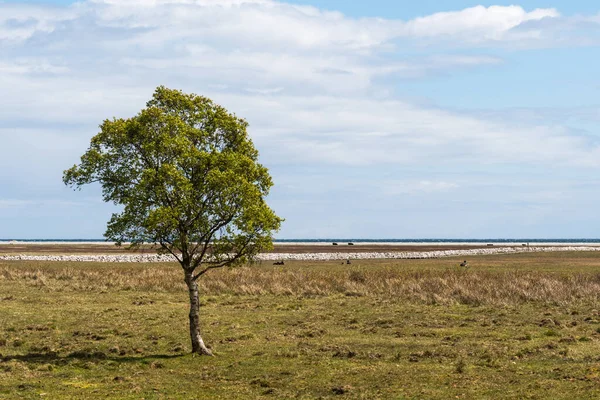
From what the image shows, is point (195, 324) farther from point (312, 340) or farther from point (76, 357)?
point (312, 340)

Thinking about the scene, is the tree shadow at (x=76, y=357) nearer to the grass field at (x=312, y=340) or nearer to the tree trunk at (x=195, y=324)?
the grass field at (x=312, y=340)

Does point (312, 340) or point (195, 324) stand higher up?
point (195, 324)

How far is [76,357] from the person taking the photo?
2739 centimetres

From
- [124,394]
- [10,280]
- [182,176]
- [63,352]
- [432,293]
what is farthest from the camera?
Result: [10,280]

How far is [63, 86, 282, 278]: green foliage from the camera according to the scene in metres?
26.2

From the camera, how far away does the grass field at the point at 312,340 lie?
2202cm

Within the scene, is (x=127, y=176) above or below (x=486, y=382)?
above

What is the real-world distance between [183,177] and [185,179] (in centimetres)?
12

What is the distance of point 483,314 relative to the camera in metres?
40.7

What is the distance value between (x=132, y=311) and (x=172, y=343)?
472 inches

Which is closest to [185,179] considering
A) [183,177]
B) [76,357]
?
[183,177]

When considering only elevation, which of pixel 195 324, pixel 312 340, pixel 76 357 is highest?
pixel 195 324

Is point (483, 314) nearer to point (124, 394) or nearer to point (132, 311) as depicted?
point (132, 311)

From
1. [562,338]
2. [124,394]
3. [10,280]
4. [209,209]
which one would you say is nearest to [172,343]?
[209,209]
